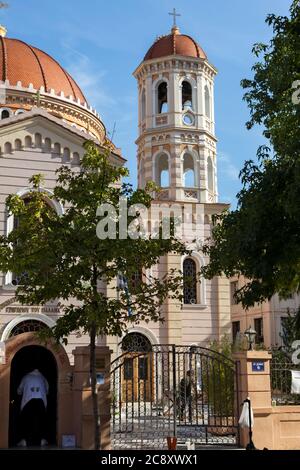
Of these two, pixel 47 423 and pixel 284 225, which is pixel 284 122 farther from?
pixel 47 423

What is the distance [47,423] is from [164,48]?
23.0m

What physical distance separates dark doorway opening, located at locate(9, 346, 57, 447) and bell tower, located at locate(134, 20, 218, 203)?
16340mm

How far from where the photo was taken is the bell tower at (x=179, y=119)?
110 feet

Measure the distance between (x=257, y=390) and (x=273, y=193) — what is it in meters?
5.87

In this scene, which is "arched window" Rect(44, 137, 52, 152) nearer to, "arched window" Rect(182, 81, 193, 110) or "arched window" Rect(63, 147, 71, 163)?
"arched window" Rect(63, 147, 71, 163)

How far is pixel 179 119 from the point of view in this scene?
3375 cm

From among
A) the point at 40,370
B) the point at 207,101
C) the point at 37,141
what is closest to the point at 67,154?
the point at 37,141

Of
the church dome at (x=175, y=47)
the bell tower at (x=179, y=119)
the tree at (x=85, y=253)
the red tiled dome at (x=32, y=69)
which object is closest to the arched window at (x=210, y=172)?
the bell tower at (x=179, y=119)

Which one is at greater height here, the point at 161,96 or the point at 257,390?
the point at 161,96

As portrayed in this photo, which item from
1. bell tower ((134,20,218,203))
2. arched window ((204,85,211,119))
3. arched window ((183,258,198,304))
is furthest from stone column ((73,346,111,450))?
arched window ((204,85,211,119))

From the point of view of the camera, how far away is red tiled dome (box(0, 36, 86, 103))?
3284 centimetres

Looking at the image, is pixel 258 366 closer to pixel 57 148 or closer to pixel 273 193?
pixel 273 193

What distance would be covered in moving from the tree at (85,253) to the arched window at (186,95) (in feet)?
67.5
